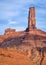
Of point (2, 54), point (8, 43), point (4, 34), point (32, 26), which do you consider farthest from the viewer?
point (4, 34)

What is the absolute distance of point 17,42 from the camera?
11881 centimetres

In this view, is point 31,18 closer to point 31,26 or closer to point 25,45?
point 31,26

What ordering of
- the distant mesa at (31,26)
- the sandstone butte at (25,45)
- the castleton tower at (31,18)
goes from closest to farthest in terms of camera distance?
the sandstone butte at (25,45)
the distant mesa at (31,26)
the castleton tower at (31,18)

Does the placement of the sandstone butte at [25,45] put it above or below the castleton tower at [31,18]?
below

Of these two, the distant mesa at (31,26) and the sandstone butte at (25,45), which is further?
the distant mesa at (31,26)

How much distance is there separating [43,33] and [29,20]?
929 cm

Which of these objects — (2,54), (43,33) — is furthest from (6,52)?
(43,33)

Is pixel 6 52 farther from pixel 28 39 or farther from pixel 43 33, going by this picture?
pixel 43 33

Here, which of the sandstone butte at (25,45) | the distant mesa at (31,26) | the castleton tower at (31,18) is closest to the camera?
the sandstone butte at (25,45)

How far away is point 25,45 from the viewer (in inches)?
4390

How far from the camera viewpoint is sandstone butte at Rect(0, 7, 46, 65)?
58812 mm

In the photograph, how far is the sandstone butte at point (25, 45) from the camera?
5881cm

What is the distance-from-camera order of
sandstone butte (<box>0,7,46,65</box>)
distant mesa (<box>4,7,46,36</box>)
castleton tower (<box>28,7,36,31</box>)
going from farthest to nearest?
1. castleton tower (<box>28,7,36,31</box>)
2. distant mesa (<box>4,7,46,36</box>)
3. sandstone butte (<box>0,7,46,65</box>)

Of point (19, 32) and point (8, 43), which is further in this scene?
point (19, 32)
